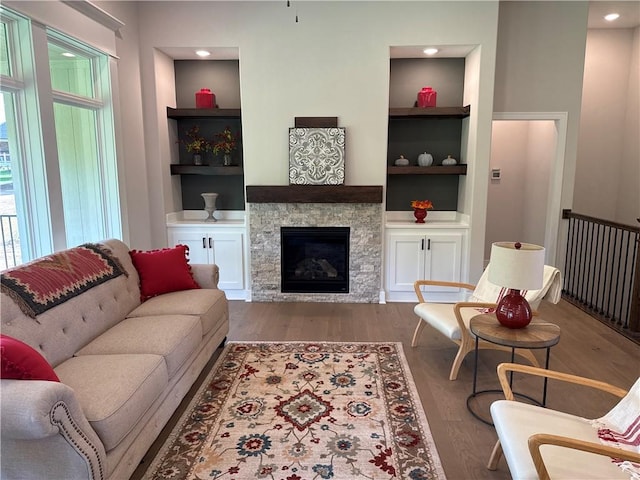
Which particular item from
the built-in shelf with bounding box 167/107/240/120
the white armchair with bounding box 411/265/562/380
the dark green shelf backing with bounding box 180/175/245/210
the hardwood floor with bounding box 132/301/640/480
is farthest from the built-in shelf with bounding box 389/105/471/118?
the white armchair with bounding box 411/265/562/380

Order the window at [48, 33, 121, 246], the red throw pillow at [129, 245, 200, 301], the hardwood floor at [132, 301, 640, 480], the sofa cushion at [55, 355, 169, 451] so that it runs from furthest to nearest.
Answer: the window at [48, 33, 121, 246] < the red throw pillow at [129, 245, 200, 301] < the hardwood floor at [132, 301, 640, 480] < the sofa cushion at [55, 355, 169, 451]

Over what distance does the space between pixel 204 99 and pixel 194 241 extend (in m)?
1.71

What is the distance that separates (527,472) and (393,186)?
404 cm

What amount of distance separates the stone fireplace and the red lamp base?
2.29 m

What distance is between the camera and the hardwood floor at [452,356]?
2453 millimetres

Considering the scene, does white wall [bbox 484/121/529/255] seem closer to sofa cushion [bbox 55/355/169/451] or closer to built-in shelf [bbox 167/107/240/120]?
built-in shelf [bbox 167/107/240/120]

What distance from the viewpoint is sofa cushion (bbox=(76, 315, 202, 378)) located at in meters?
2.46

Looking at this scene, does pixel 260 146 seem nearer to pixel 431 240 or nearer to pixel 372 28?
pixel 372 28

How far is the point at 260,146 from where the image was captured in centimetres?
483

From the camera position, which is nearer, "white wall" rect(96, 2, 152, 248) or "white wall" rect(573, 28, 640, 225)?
"white wall" rect(96, 2, 152, 248)

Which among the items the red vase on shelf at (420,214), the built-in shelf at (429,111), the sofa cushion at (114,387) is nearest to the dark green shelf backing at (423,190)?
the red vase on shelf at (420,214)

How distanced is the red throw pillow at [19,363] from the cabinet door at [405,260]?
376cm

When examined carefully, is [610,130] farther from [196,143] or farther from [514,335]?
[196,143]

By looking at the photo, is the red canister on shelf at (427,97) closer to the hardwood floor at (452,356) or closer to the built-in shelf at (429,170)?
the built-in shelf at (429,170)
